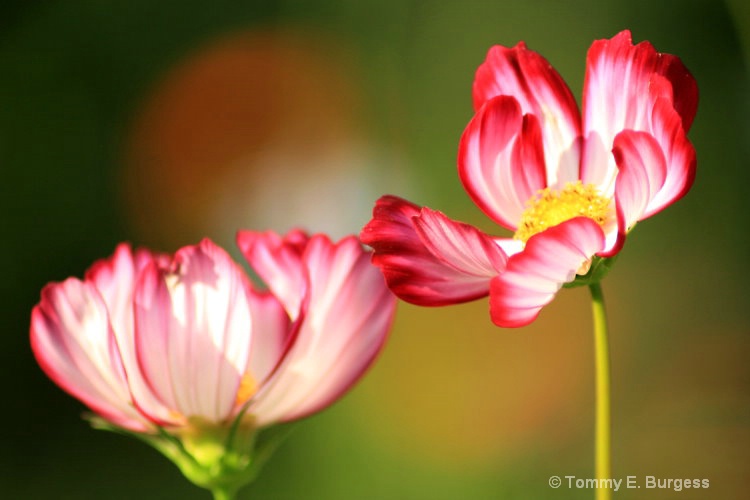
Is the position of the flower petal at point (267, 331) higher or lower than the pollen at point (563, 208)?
lower

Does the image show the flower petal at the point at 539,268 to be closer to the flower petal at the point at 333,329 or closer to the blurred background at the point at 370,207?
the flower petal at the point at 333,329

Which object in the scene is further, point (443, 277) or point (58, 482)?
point (58, 482)

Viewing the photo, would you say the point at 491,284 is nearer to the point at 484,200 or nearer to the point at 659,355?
the point at 484,200

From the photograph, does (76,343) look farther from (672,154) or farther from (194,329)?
(672,154)

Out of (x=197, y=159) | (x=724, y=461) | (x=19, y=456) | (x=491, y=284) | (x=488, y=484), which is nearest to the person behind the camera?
(x=491, y=284)

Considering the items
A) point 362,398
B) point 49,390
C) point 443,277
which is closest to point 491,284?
point 443,277

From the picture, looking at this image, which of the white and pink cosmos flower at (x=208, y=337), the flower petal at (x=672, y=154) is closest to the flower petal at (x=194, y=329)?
the white and pink cosmos flower at (x=208, y=337)

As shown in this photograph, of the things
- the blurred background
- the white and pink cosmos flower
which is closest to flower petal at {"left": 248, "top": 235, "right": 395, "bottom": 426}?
the white and pink cosmos flower
